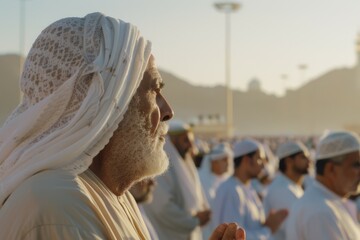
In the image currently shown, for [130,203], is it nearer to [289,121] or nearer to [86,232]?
[86,232]

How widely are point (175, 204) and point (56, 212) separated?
16.9 feet

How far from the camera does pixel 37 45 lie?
94.1 inches

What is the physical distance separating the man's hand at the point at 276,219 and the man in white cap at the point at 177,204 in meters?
0.54

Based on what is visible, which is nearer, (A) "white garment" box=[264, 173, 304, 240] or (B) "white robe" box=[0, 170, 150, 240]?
(B) "white robe" box=[0, 170, 150, 240]

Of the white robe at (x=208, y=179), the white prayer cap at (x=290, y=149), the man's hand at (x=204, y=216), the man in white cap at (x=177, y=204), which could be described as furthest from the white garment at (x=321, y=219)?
the white robe at (x=208, y=179)

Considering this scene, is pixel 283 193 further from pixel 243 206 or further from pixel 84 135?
pixel 84 135

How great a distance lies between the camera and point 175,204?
7.14 metres

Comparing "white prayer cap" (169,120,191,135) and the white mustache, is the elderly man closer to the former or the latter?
the white mustache

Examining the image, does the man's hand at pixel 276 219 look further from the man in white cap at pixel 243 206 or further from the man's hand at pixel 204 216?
the man's hand at pixel 204 216

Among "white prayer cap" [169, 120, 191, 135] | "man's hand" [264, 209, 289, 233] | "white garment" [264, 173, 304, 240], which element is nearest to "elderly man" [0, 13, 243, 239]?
"man's hand" [264, 209, 289, 233]

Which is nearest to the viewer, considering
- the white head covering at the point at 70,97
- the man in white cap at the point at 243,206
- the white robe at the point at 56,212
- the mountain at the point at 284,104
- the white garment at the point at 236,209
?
the white robe at the point at 56,212

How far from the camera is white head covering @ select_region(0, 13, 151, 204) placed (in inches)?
87.4

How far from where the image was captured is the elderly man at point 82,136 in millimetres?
2055

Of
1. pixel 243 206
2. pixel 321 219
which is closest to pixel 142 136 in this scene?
pixel 321 219
